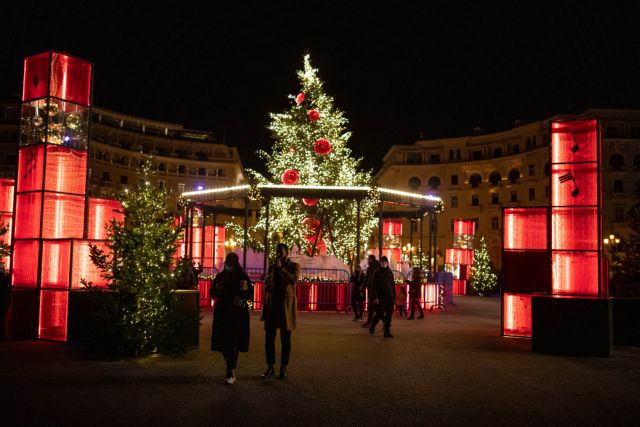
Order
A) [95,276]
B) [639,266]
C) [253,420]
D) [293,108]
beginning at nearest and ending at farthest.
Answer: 1. [253,420]
2. [95,276]
3. [639,266]
4. [293,108]

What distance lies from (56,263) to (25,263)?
847 mm

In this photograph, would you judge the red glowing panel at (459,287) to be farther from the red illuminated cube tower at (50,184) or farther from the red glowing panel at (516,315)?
the red illuminated cube tower at (50,184)

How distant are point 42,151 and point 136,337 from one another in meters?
4.78

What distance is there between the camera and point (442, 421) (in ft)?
20.3

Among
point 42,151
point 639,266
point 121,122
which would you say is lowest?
point 639,266

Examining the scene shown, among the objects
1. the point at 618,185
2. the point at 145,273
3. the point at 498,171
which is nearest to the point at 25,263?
the point at 145,273

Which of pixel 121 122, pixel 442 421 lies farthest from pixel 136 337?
pixel 121 122

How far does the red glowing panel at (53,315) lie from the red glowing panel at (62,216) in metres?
1.28

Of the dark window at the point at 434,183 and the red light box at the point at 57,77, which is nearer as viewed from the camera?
the red light box at the point at 57,77

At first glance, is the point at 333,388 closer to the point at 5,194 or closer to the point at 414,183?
the point at 5,194

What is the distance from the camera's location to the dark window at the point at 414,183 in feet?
270

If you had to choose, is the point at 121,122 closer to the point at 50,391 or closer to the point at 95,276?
the point at 95,276

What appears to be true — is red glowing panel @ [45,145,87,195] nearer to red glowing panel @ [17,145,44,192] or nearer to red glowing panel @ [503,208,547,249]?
red glowing panel @ [17,145,44,192]

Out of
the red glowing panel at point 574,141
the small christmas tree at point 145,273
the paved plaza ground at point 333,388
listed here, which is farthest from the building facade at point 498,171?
the small christmas tree at point 145,273
